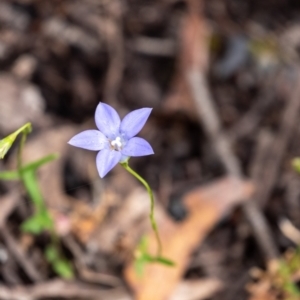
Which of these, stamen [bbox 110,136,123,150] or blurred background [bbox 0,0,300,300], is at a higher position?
stamen [bbox 110,136,123,150]

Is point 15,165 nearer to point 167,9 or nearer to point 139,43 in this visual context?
point 139,43

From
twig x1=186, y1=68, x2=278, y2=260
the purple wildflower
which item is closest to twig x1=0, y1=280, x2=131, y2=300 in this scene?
twig x1=186, y1=68, x2=278, y2=260

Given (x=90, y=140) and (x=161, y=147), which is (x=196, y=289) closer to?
(x=161, y=147)

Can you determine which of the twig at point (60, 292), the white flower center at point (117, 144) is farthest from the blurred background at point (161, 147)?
the white flower center at point (117, 144)

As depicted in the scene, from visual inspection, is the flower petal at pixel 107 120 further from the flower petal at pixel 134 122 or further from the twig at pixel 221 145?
the twig at pixel 221 145

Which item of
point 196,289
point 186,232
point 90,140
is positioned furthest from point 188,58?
point 90,140

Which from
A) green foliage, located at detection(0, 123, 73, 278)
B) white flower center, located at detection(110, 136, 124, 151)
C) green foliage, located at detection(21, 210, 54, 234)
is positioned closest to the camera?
white flower center, located at detection(110, 136, 124, 151)

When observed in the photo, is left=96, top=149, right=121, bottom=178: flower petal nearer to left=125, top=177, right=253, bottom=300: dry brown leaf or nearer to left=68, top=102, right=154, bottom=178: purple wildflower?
left=68, top=102, right=154, bottom=178: purple wildflower
